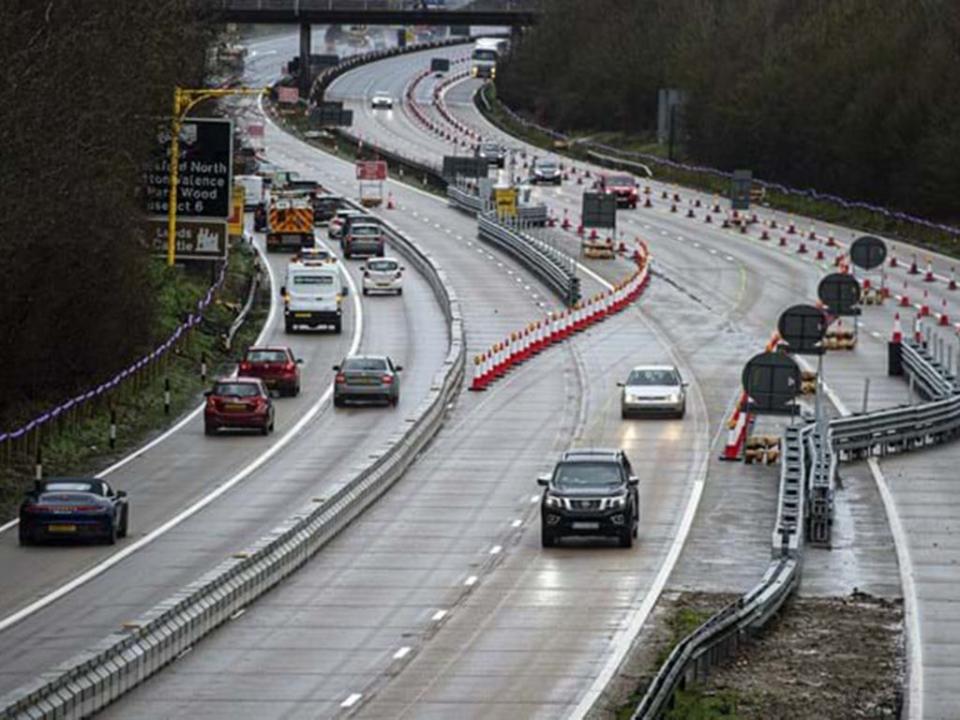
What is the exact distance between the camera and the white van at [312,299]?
283ft

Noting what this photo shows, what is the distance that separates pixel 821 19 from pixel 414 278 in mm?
62576

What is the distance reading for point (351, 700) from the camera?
108 ft

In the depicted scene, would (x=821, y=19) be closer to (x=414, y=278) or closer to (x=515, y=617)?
(x=414, y=278)

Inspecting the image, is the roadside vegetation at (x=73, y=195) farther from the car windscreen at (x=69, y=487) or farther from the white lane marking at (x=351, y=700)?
the white lane marking at (x=351, y=700)

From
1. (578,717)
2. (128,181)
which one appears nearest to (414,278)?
(128,181)

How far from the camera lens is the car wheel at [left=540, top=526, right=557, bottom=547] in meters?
46.8

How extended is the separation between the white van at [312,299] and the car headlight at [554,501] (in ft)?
131

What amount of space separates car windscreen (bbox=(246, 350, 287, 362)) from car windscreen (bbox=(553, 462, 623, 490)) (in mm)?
23603

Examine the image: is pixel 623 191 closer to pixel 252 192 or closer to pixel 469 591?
pixel 252 192

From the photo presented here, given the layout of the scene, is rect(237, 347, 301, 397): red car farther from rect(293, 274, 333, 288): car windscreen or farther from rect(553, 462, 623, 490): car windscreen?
rect(553, 462, 623, 490): car windscreen

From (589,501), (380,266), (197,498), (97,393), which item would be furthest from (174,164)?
(589,501)

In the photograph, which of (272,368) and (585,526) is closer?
(585,526)

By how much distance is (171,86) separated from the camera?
277 ft

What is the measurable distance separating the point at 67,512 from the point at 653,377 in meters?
23.6
